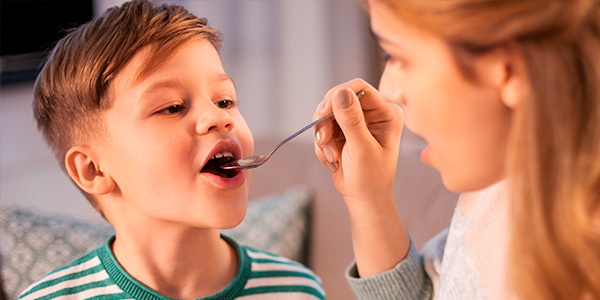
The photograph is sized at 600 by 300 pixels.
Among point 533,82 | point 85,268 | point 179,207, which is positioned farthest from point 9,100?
point 533,82

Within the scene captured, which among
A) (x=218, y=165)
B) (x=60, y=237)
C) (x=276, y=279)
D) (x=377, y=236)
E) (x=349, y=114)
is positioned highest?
(x=349, y=114)

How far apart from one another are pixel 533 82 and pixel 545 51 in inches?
1.3

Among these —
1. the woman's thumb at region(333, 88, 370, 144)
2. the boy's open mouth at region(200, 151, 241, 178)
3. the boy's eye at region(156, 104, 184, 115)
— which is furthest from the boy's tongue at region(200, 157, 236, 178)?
the woman's thumb at region(333, 88, 370, 144)

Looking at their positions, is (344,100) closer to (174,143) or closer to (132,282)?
(174,143)

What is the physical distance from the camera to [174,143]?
93cm

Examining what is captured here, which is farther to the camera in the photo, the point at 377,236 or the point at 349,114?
the point at 377,236

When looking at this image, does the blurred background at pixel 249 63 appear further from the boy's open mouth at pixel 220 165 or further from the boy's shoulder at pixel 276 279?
the boy's open mouth at pixel 220 165

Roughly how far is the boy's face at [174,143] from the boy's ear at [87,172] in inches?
1.3

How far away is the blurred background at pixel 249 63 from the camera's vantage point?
2.44 meters

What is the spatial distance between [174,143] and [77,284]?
0.32 metres

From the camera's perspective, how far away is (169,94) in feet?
3.08

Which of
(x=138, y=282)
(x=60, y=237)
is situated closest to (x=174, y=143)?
(x=138, y=282)

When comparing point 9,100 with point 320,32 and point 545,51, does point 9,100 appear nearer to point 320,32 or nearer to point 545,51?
point 320,32

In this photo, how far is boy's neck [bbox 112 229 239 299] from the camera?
3.33ft
